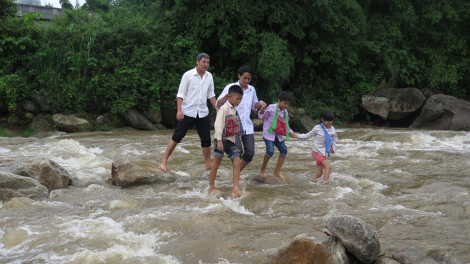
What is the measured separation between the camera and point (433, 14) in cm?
2052

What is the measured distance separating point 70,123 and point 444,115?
1294 cm

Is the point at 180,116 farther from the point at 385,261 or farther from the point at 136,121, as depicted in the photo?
the point at 136,121

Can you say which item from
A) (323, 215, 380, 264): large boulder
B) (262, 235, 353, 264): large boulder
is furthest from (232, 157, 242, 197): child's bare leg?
(323, 215, 380, 264): large boulder

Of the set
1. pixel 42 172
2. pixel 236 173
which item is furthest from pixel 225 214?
pixel 42 172

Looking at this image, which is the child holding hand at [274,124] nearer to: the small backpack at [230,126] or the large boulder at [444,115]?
the small backpack at [230,126]

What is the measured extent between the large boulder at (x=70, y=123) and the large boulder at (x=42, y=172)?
24.7ft

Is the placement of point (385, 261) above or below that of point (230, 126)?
below

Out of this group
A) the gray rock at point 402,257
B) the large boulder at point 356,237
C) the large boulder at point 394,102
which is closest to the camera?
the large boulder at point 356,237

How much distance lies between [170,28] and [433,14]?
11.7m

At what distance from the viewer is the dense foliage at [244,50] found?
50.6ft

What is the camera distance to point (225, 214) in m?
5.14

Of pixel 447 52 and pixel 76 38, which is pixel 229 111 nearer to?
pixel 76 38

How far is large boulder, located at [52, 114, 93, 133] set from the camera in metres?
14.2

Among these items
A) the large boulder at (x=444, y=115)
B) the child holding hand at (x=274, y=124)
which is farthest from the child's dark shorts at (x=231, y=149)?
the large boulder at (x=444, y=115)
